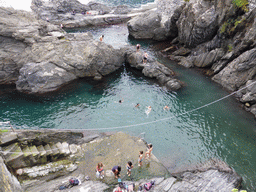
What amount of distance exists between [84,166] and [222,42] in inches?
1221

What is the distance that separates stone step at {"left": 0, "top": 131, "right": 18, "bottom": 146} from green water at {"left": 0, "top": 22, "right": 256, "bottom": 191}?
24.9 feet

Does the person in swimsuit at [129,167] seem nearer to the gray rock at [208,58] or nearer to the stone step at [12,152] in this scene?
the stone step at [12,152]

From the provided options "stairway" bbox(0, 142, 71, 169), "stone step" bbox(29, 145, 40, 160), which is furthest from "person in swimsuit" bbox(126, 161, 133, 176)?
"stone step" bbox(29, 145, 40, 160)

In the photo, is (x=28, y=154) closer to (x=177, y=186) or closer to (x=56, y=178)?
(x=56, y=178)

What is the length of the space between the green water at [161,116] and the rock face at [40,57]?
2.02 metres

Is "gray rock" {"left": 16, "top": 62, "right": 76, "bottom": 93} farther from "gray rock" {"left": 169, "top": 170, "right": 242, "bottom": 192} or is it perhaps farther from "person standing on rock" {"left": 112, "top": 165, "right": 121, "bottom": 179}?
"gray rock" {"left": 169, "top": 170, "right": 242, "bottom": 192}

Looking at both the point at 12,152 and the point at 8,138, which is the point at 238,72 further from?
the point at 8,138

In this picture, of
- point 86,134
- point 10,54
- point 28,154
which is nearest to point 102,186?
point 28,154

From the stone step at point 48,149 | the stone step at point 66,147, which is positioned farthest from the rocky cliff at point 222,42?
the stone step at point 48,149

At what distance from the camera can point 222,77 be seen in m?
28.2

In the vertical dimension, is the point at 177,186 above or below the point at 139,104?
below

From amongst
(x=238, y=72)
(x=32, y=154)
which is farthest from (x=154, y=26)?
(x=32, y=154)

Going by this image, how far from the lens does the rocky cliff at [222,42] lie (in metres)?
25.0

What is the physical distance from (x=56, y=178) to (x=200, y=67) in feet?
101
